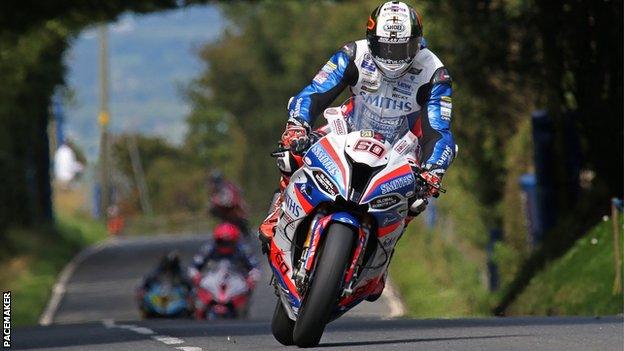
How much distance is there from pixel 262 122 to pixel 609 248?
279 ft

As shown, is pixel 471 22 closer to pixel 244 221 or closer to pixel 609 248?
pixel 244 221

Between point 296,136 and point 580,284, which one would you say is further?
point 580,284

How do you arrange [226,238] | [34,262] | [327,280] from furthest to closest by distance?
[34,262], [226,238], [327,280]

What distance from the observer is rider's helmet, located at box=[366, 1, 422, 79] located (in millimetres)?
12227

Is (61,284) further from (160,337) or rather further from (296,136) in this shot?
(296,136)

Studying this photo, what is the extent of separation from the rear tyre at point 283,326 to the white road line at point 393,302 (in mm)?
20516

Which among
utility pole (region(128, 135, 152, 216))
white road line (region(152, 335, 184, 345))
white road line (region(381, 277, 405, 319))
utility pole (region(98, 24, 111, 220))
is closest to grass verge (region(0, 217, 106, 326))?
white road line (region(381, 277, 405, 319))

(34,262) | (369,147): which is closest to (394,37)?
(369,147)

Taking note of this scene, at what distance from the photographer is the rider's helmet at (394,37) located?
481 inches

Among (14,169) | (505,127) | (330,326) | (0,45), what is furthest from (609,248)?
(14,169)

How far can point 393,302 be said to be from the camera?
3697cm

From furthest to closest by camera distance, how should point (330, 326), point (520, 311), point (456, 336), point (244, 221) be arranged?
point (244, 221), point (520, 311), point (330, 326), point (456, 336)

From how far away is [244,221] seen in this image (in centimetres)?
2412

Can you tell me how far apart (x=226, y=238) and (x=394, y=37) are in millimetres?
12199
